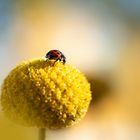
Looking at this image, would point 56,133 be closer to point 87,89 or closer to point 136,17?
point 87,89

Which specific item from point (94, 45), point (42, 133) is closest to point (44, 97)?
point (42, 133)

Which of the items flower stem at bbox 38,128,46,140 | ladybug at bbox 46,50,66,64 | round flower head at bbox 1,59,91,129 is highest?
ladybug at bbox 46,50,66,64

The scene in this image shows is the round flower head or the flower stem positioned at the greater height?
the round flower head

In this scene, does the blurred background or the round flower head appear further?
the blurred background

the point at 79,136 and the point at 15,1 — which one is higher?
the point at 15,1

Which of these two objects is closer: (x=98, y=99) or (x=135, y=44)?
(x=98, y=99)

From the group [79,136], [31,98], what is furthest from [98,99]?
[31,98]
